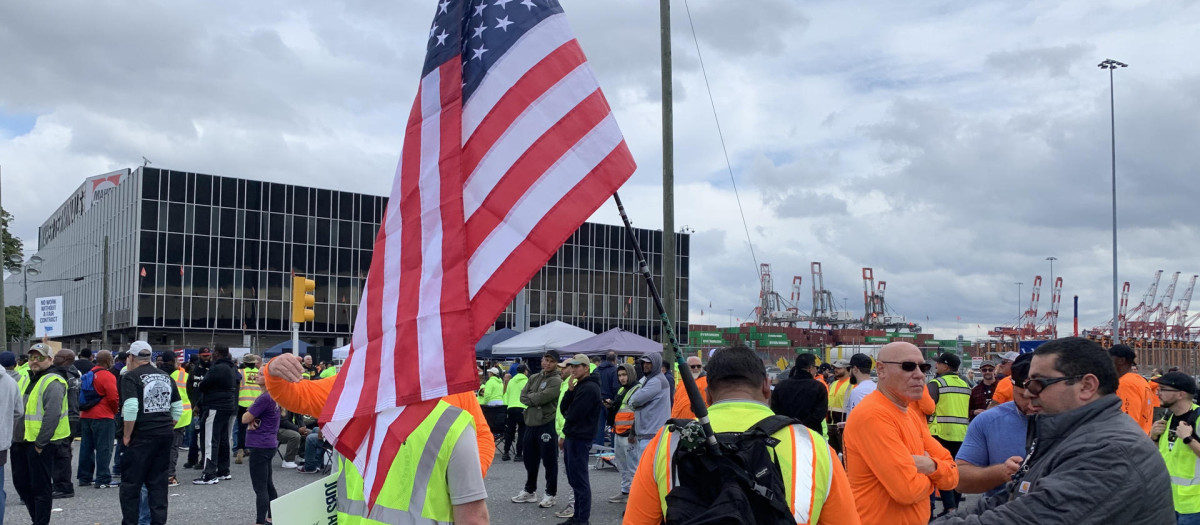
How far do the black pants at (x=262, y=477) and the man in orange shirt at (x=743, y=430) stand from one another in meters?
7.03

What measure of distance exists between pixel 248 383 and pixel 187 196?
142ft

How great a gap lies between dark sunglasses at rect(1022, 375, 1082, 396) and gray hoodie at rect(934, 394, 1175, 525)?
12 cm

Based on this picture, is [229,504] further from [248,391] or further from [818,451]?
[818,451]

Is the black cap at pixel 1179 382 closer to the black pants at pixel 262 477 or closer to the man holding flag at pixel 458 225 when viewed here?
the man holding flag at pixel 458 225

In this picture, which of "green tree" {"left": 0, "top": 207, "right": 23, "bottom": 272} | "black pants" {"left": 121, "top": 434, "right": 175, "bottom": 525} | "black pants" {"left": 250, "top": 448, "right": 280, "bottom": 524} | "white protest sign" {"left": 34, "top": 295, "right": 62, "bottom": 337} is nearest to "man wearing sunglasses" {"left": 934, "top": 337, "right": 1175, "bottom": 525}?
"black pants" {"left": 121, "top": 434, "right": 175, "bottom": 525}

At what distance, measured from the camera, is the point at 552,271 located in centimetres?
6475

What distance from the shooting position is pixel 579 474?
959 cm

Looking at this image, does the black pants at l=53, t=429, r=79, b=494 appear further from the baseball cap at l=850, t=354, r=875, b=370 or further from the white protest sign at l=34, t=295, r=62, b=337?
the white protest sign at l=34, t=295, r=62, b=337

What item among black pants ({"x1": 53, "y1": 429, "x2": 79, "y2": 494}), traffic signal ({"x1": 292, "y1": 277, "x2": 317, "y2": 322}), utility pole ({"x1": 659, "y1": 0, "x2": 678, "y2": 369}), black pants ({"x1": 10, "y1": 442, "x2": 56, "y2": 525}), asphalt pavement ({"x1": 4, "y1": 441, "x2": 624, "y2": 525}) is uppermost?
utility pole ({"x1": 659, "y1": 0, "x2": 678, "y2": 369})

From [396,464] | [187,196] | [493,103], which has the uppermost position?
[187,196]

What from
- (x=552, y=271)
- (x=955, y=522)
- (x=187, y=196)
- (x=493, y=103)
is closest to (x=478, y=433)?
(x=493, y=103)

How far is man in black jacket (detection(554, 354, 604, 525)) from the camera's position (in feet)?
31.2

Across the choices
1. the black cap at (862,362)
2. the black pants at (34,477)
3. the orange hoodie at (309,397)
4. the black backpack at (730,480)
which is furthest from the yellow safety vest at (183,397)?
the black backpack at (730,480)

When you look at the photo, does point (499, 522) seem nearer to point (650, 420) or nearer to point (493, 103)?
point (650, 420)
